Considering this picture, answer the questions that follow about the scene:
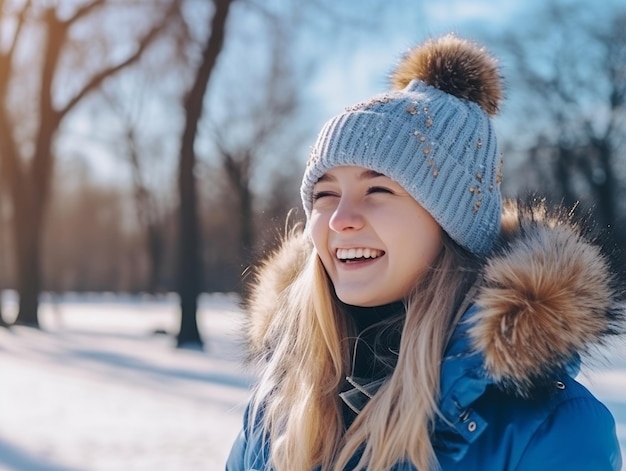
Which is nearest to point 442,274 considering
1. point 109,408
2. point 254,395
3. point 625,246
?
point 625,246

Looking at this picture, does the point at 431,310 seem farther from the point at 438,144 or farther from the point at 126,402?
the point at 126,402

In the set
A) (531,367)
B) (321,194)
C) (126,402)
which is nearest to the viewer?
(531,367)

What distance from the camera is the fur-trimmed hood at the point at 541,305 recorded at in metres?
1.37

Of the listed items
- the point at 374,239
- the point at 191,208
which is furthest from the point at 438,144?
the point at 191,208

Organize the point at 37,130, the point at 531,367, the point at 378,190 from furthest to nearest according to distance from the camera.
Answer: the point at 37,130 < the point at 378,190 < the point at 531,367

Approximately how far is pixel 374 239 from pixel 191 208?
9.49 meters

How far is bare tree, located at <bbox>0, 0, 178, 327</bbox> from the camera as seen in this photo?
13914 mm

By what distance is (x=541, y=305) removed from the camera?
1.42m

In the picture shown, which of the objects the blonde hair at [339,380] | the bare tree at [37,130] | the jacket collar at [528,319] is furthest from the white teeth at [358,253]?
the bare tree at [37,130]

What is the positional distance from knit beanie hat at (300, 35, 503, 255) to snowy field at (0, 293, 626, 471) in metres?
0.47

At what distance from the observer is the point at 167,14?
11672 mm

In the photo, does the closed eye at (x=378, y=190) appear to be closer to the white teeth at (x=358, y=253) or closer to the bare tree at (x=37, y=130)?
the white teeth at (x=358, y=253)

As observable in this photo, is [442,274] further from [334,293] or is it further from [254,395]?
[254,395]

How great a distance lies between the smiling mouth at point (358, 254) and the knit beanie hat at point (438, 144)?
148 millimetres
